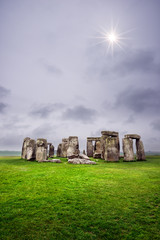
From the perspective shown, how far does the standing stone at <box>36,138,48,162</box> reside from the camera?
14.3 m

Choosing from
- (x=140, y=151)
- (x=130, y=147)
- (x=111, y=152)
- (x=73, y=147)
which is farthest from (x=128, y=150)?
(x=73, y=147)

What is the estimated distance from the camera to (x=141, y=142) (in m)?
16.4

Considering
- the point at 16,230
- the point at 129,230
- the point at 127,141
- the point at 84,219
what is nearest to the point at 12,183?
the point at 16,230

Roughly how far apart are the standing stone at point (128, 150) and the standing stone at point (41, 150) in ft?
27.7

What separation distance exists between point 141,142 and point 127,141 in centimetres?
245

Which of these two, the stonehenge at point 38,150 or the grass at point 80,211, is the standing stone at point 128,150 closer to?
the stonehenge at point 38,150

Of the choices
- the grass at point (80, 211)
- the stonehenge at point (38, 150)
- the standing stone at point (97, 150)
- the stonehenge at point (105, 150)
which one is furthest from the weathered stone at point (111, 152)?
the grass at point (80, 211)

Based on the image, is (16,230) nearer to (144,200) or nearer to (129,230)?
(129,230)

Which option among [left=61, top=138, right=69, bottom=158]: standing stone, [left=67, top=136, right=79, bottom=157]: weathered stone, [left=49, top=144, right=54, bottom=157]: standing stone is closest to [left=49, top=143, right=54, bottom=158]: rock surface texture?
[left=49, top=144, right=54, bottom=157]: standing stone

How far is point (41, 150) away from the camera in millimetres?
14523

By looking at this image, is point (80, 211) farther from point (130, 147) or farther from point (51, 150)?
point (51, 150)

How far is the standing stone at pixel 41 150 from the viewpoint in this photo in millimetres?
14289

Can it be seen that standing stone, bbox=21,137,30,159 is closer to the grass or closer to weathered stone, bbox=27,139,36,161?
weathered stone, bbox=27,139,36,161

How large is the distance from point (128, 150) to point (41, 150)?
9174mm
